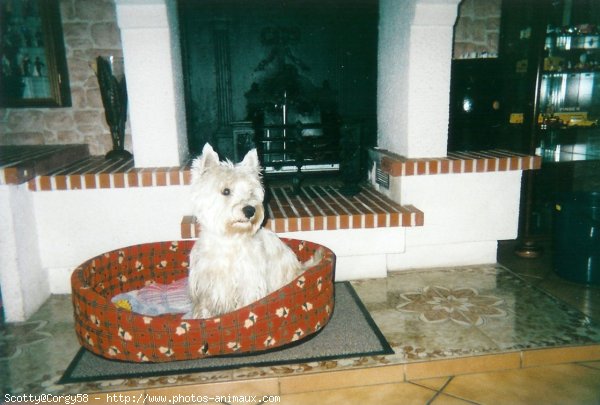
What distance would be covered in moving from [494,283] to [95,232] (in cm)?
315

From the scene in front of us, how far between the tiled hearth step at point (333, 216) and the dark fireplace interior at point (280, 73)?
41cm

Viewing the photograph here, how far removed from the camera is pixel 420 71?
358 cm

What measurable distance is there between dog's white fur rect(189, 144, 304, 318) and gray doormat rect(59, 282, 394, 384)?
31cm

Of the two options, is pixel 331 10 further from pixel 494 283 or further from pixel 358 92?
pixel 494 283

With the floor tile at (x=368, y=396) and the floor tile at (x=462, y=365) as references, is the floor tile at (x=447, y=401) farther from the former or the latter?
the floor tile at (x=462, y=365)

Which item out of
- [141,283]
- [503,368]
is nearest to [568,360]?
[503,368]

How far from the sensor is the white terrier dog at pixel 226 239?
249cm

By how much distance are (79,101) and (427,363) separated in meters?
3.84

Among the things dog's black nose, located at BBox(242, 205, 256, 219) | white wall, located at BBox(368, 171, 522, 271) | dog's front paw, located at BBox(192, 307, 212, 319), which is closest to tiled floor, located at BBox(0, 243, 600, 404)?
dog's front paw, located at BBox(192, 307, 212, 319)

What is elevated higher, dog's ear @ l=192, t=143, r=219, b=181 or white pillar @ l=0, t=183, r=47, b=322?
dog's ear @ l=192, t=143, r=219, b=181

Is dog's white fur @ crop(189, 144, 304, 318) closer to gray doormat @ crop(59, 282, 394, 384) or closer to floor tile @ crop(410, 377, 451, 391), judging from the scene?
gray doormat @ crop(59, 282, 394, 384)

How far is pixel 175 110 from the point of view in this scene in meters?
3.47

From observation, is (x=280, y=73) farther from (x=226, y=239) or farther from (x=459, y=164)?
(x=226, y=239)

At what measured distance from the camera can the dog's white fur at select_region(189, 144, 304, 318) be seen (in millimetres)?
2490
